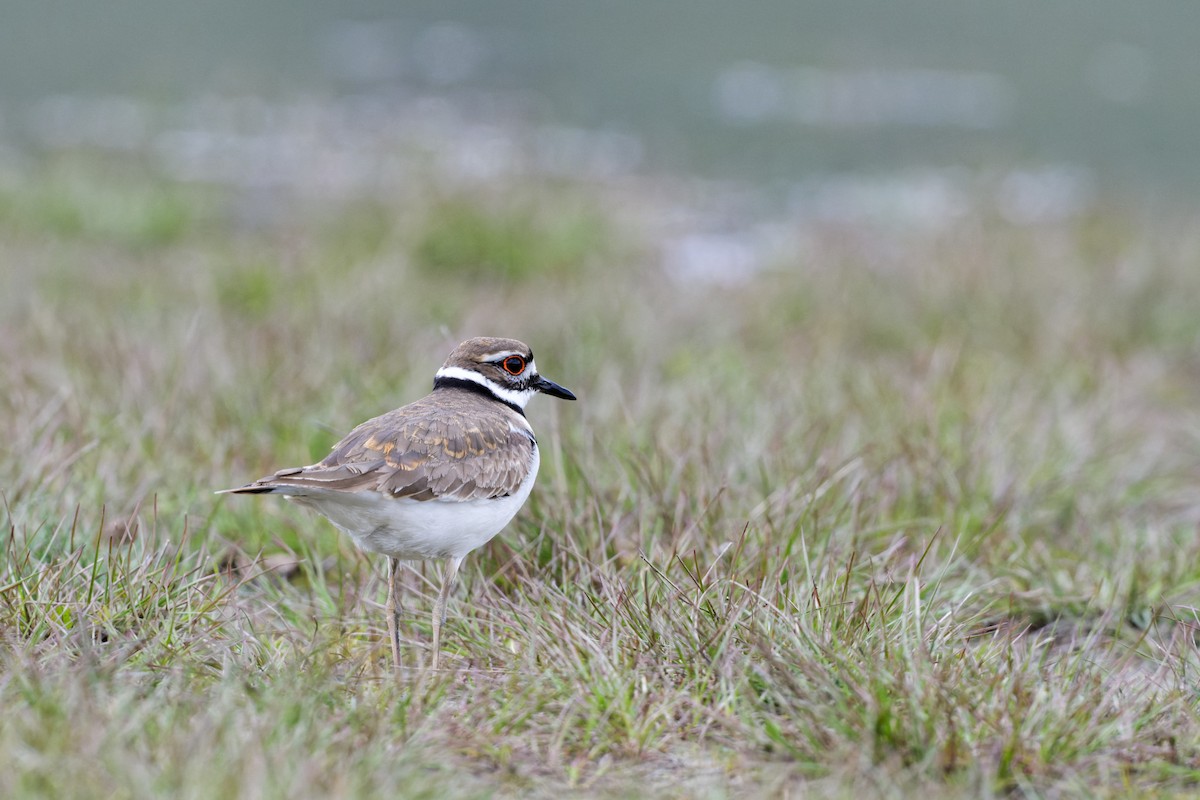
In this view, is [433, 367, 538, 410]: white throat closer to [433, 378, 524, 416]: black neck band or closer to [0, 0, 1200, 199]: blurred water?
[433, 378, 524, 416]: black neck band

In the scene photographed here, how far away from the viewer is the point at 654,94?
26172 millimetres

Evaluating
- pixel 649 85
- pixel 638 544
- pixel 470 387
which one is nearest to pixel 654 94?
pixel 649 85

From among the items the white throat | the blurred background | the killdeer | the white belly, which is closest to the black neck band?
the white throat

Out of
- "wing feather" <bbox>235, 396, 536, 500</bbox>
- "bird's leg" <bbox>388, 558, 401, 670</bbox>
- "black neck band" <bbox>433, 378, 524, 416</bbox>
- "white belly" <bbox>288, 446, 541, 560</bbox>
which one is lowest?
"bird's leg" <bbox>388, 558, 401, 670</bbox>

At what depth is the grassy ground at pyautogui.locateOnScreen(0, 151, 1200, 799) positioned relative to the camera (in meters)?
3.46

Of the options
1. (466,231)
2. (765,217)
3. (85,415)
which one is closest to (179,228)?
(466,231)

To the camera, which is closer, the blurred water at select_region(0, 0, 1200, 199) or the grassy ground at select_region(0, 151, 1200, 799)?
the grassy ground at select_region(0, 151, 1200, 799)

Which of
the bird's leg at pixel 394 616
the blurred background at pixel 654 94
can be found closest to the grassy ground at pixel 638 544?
the bird's leg at pixel 394 616

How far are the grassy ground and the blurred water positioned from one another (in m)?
4.53

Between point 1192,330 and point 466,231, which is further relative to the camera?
point 466,231

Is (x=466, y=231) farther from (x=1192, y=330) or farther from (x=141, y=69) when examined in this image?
(x=141, y=69)

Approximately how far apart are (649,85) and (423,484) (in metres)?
24.3

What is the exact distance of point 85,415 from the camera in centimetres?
575

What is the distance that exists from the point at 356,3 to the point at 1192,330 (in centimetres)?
3437
